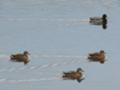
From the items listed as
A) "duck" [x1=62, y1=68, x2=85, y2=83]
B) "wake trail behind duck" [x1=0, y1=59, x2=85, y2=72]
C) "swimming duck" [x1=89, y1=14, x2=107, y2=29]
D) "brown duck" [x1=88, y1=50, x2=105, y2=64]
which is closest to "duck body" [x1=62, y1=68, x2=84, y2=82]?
"duck" [x1=62, y1=68, x2=85, y2=83]

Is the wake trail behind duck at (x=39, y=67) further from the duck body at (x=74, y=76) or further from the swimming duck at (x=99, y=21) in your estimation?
the swimming duck at (x=99, y=21)

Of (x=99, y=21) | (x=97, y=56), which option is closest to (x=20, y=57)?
(x=97, y=56)

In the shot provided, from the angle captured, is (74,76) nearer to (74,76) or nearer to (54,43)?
(74,76)

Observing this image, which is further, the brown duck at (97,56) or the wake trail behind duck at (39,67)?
the brown duck at (97,56)

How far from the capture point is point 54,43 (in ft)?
8.66

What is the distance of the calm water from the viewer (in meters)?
2.24

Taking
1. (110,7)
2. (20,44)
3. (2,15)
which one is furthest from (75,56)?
(110,7)

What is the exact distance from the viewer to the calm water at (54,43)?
2242mm

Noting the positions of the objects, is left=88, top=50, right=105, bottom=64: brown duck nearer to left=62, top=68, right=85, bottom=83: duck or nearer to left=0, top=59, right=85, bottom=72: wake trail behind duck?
left=0, top=59, right=85, bottom=72: wake trail behind duck

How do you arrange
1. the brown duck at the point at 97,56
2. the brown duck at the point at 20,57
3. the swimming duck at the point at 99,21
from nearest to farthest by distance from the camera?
the brown duck at the point at 20,57 → the brown duck at the point at 97,56 → the swimming duck at the point at 99,21

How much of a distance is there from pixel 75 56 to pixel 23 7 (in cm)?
90

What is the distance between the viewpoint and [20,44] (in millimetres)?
2578

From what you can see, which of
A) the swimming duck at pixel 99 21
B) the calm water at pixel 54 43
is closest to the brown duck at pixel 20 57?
the calm water at pixel 54 43

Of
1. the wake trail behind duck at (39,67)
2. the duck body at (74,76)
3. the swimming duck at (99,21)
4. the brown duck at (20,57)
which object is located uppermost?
the swimming duck at (99,21)
